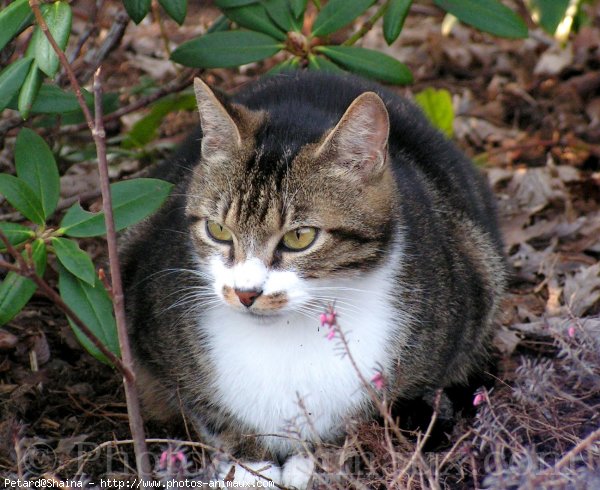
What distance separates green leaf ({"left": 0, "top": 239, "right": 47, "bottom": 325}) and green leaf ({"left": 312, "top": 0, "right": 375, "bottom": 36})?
1.58 m

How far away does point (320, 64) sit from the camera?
13.4ft

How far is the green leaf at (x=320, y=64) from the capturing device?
159 inches

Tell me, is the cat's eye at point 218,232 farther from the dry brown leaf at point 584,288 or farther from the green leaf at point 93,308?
the dry brown leaf at point 584,288

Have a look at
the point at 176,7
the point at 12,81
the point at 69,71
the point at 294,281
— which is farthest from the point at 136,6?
the point at 294,281

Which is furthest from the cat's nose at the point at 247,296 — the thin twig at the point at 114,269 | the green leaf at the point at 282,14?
the green leaf at the point at 282,14

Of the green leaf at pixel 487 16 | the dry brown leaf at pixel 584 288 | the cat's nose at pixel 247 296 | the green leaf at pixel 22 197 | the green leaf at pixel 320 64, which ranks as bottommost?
the dry brown leaf at pixel 584 288

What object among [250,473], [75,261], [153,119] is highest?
[75,261]

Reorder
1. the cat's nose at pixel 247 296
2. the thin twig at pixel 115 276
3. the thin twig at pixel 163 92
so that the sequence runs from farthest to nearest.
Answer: the thin twig at pixel 163 92 → the cat's nose at pixel 247 296 → the thin twig at pixel 115 276

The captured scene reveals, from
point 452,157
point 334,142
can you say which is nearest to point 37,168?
point 334,142

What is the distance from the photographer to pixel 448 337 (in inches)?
138

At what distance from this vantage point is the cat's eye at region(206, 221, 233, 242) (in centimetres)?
315

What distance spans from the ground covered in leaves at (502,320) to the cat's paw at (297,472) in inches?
6.6

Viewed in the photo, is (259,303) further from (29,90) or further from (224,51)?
(224,51)

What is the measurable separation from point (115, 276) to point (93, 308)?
563 millimetres
